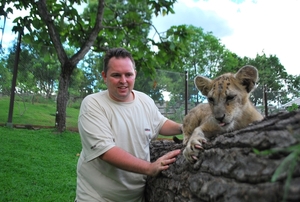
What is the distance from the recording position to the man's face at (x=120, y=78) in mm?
3719

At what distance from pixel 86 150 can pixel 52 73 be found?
377 inches

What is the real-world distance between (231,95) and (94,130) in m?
1.53

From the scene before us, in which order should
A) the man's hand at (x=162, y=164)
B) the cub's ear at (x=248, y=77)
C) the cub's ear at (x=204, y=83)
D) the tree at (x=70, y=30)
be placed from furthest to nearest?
the tree at (x=70, y=30) < the cub's ear at (x=204, y=83) < the cub's ear at (x=248, y=77) < the man's hand at (x=162, y=164)

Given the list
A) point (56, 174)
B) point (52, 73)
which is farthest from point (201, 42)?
point (56, 174)

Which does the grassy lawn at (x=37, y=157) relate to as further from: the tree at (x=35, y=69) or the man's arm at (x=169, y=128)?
the man's arm at (x=169, y=128)

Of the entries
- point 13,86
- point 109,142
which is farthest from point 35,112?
point 109,142

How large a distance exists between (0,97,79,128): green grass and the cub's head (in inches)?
374

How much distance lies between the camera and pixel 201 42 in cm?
4478

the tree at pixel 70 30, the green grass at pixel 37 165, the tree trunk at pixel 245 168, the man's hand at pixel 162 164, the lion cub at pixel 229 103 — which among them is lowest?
the green grass at pixel 37 165

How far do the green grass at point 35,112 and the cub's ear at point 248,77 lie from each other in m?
9.58

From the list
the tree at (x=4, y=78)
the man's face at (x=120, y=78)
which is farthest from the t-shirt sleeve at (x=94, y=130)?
the tree at (x=4, y=78)

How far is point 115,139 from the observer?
353 centimetres

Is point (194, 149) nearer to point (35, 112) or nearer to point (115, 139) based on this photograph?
point (115, 139)

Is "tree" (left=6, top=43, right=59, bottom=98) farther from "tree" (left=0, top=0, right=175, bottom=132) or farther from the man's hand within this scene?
the man's hand
